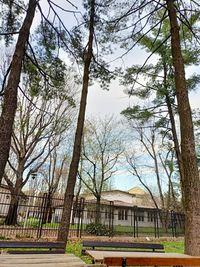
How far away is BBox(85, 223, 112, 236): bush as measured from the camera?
46.7 ft

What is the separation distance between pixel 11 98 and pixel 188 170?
13.5 ft

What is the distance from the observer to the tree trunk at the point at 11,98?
5.11 metres

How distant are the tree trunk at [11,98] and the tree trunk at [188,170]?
377cm

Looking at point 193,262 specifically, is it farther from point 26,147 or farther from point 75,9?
point 26,147

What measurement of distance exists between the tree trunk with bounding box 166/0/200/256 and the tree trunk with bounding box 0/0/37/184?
12.4 ft

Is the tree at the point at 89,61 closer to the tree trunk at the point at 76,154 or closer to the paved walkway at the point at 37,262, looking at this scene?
the tree trunk at the point at 76,154

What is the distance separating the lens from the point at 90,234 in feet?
46.0

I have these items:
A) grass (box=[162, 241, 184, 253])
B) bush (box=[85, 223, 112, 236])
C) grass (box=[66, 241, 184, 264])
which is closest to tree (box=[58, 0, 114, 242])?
grass (box=[66, 241, 184, 264])

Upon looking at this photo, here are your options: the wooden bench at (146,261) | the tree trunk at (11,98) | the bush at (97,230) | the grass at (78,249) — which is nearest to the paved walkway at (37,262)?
the wooden bench at (146,261)

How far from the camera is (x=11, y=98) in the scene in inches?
212

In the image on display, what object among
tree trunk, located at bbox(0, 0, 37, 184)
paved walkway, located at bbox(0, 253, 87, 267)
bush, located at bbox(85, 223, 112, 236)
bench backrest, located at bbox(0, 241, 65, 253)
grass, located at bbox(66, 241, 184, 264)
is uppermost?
tree trunk, located at bbox(0, 0, 37, 184)

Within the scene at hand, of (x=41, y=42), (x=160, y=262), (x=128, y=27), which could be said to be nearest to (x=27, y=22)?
(x=41, y=42)

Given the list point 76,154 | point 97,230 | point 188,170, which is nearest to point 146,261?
point 188,170

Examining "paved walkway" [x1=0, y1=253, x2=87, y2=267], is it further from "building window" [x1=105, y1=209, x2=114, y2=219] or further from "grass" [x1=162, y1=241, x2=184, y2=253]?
"building window" [x1=105, y1=209, x2=114, y2=219]
